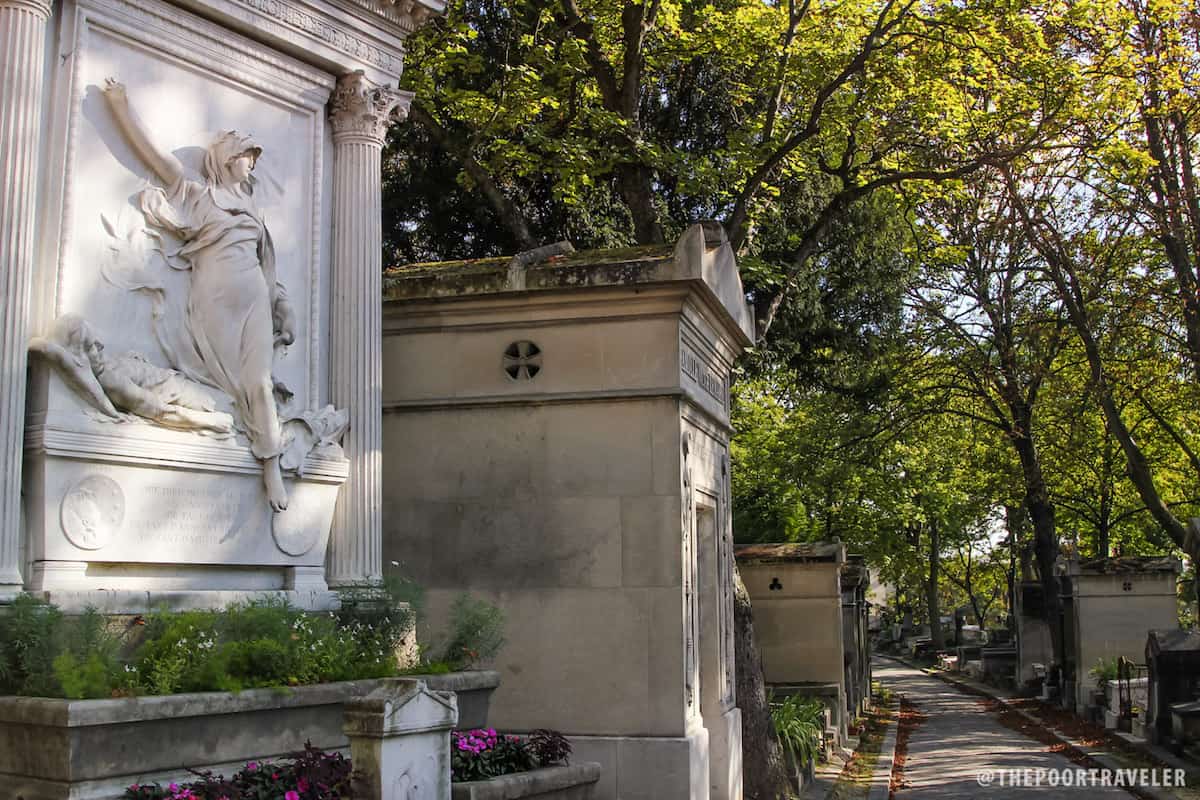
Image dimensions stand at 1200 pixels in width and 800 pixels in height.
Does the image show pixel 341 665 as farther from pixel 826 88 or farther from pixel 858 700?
pixel 858 700

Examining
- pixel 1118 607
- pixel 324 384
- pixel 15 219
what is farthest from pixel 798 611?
pixel 15 219

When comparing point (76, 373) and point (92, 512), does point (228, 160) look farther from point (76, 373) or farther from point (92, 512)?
point (92, 512)

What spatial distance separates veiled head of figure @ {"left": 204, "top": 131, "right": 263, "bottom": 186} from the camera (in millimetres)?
8172

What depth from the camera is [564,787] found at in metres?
7.82

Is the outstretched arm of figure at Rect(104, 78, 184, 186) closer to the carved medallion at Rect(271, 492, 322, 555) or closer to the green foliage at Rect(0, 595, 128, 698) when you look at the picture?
the carved medallion at Rect(271, 492, 322, 555)

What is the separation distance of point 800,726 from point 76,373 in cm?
1024

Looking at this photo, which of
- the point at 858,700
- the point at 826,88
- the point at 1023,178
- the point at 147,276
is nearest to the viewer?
the point at 147,276

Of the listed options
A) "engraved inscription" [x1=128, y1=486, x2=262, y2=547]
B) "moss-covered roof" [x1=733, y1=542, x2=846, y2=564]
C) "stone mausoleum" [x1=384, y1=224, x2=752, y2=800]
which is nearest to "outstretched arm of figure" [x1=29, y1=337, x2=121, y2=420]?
"engraved inscription" [x1=128, y1=486, x2=262, y2=547]

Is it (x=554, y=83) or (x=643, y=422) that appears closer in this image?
(x=643, y=422)

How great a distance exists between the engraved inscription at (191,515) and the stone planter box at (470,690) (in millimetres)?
1510

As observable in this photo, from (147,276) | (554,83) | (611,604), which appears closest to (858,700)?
(554,83)

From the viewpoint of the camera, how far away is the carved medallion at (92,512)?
276 inches

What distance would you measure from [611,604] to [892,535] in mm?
34958

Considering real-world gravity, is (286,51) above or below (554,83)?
below
